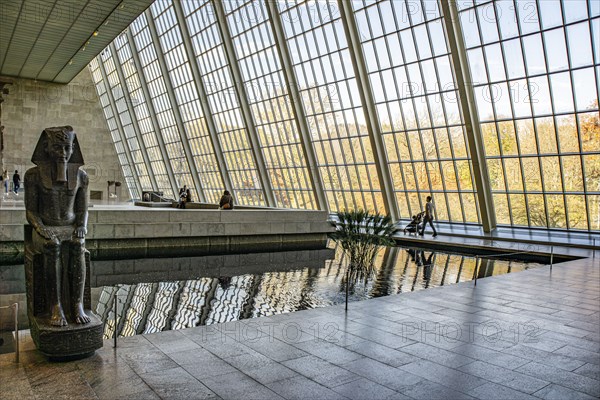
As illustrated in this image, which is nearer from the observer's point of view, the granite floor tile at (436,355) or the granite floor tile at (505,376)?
the granite floor tile at (505,376)

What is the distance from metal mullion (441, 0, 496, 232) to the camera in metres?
17.2

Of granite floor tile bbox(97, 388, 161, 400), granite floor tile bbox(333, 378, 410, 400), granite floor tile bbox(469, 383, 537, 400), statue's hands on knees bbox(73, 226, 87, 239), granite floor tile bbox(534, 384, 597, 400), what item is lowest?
granite floor tile bbox(534, 384, 597, 400)

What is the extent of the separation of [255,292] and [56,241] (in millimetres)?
4558

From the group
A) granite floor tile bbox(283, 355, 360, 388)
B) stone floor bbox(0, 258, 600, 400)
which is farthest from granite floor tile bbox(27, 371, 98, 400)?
granite floor tile bbox(283, 355, 360, 388)

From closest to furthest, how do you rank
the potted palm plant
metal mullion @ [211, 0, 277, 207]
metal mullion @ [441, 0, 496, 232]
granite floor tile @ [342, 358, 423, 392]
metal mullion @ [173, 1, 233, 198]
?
granite floor tile @ [342, 358, 423, 392] → the potted palm plant → metal mullion @ [441, 0, 496, 232] → metal mullion @ [211, 0, 277, 207] → metal mullion @ [173, 1, 233, 198]

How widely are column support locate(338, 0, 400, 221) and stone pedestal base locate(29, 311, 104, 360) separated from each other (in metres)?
16.7

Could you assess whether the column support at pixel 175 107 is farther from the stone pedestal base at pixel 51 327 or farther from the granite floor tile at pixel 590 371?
the granite floor tile at pixel 590 371

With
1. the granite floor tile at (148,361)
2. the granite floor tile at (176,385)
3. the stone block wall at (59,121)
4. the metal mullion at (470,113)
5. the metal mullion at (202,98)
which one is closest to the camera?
the granite floor tile at (176,385)

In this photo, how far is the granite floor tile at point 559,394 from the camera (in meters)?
4.41

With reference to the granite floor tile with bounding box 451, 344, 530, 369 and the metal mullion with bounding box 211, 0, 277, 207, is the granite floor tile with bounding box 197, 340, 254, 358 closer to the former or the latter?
the granite floor tile with bounding box 451, 344, 530, 369

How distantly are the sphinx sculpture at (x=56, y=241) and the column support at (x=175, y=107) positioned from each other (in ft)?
93.8

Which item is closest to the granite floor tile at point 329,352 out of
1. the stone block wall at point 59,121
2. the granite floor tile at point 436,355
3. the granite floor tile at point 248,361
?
the granite floor tile at point 248,361

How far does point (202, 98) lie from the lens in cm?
2983

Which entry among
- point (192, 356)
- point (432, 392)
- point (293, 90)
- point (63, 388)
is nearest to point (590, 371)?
point (432, 392)
